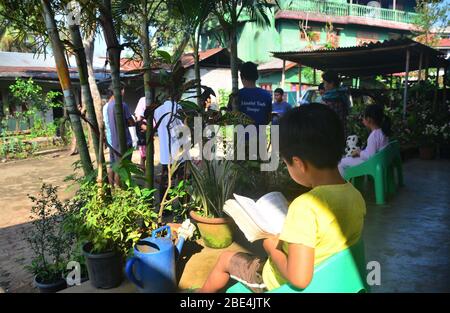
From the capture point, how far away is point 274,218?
1.85m

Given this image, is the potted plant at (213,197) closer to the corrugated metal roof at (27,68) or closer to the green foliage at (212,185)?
the green foliage at (212,185)

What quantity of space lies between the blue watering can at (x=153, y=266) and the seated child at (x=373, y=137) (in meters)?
2.78

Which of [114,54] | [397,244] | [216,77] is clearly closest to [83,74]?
[114,54]

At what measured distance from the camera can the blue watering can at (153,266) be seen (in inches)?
95.1

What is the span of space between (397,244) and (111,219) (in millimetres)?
2465

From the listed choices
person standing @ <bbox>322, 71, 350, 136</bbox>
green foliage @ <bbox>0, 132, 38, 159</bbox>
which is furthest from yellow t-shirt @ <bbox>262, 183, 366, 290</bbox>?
green foliage @ <bbox>0, 132, 38, 159</bbox>

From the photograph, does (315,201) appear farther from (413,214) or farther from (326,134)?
(413,214)

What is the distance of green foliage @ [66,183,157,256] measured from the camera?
103 inches

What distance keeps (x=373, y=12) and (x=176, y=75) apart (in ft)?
87.6

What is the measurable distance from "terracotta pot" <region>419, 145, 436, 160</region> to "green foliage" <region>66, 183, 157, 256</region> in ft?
21.5

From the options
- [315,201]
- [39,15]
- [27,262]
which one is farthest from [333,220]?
[27,262]

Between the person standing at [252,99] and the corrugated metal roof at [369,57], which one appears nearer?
the person standing at [252,99]

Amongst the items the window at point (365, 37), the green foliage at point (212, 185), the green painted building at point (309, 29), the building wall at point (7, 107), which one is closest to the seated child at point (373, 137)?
the green foliage at point (212, 185)

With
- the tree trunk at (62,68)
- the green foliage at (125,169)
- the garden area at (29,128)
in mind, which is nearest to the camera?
the green foliage at (125,169)
